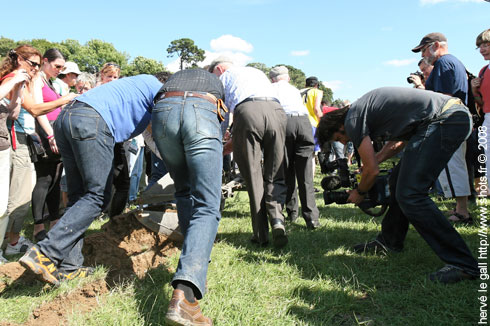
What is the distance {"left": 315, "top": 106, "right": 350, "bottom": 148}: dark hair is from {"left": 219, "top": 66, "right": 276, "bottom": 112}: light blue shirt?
73 cm

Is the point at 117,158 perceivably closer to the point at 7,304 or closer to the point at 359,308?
the point at 7,304

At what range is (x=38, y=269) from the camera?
2.24 m

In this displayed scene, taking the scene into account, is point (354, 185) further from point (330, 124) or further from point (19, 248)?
point (19, 248)

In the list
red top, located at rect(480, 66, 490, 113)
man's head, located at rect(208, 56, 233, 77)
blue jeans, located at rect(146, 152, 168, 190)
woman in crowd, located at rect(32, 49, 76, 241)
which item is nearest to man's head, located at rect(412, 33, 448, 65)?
red top, located at rect(480, 66, 490, 113)

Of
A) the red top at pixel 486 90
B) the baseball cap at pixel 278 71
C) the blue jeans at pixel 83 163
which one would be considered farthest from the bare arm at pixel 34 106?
the red top at pixel 486 90

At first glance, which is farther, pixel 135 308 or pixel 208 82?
pixel 208 82

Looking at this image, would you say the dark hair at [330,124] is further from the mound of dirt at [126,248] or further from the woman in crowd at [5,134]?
the woman in crowd at [5,134]

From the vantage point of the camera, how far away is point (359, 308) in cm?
222

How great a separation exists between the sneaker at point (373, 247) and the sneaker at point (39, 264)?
2580 millimetres

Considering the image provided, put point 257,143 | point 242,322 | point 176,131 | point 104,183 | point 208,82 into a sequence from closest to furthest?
point 242,322, point 176,131, point 208,82, point 104,183, point 257,143

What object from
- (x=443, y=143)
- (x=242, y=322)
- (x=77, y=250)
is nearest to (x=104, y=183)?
(x=77, y=250)

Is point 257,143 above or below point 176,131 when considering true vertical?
below

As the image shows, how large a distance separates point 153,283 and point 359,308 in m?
1.44

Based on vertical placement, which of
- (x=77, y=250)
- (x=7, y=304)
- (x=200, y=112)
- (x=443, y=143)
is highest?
(x=200, y=112)
